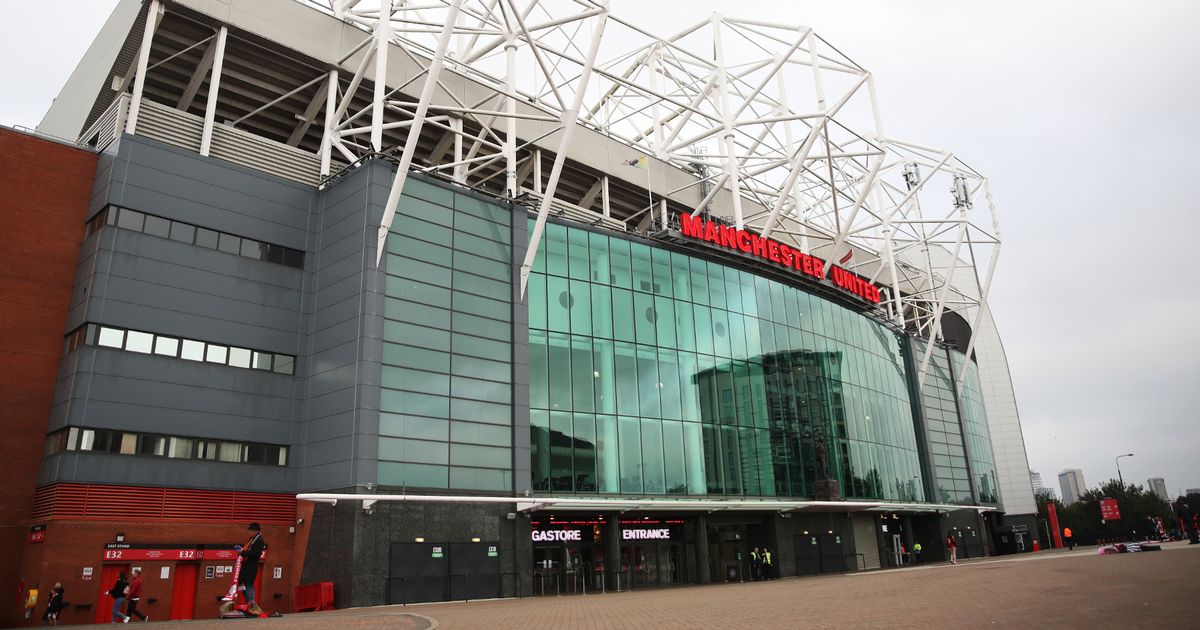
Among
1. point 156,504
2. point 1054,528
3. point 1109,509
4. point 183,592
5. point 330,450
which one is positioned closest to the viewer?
point 183,592

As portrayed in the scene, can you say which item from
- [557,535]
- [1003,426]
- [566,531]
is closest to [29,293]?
[557,535]

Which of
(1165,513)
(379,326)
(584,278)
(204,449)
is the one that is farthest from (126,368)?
(1165,513)

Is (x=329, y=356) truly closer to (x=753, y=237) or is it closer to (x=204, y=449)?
(x=204, y=449)

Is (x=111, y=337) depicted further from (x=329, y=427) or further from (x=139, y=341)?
(x=329, y=427)

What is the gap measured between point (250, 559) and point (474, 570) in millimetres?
11736

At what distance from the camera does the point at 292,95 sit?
116 ft

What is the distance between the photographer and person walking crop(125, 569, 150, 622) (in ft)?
76.7

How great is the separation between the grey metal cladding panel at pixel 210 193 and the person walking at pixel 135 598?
1297 cm

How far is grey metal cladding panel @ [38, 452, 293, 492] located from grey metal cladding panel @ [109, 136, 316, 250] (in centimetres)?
905

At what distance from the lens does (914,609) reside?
1592 centimetres

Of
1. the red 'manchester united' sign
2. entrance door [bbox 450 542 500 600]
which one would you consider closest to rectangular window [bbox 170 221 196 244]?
entrance door [bbox 450 542 500 600]

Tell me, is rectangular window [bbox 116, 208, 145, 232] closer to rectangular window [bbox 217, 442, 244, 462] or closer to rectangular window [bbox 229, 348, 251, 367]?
rectangular window [bbox 229, 348, 251, 367]

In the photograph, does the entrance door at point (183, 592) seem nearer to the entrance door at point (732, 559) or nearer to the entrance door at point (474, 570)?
the entrance door at point (474, 570)

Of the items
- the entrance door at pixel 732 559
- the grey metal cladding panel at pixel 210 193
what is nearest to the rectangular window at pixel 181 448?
the grey metal cladding panel at pixel 210 193
